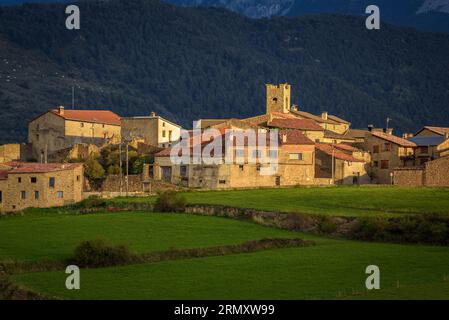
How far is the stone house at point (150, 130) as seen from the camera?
330ft

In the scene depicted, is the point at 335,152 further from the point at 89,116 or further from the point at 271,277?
the point at 271,277

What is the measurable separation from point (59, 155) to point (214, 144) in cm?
1347

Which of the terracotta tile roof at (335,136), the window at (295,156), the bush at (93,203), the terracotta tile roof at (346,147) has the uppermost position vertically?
the terracotta tile roof at (335,136)

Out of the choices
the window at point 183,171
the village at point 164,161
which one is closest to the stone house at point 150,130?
the village at point 164,161

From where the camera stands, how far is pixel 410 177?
85.1 m

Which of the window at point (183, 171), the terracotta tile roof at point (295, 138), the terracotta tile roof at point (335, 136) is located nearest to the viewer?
the window at point (183, 171)

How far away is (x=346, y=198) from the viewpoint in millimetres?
74750

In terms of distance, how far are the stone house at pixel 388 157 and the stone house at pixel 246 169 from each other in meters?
6.51

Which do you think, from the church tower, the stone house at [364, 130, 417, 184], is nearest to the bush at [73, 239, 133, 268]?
the stone house at [364, 130, 417, 184]

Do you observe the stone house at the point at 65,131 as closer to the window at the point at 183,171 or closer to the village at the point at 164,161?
the village at the point at 164,161

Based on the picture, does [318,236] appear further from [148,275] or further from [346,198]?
[148,275]
